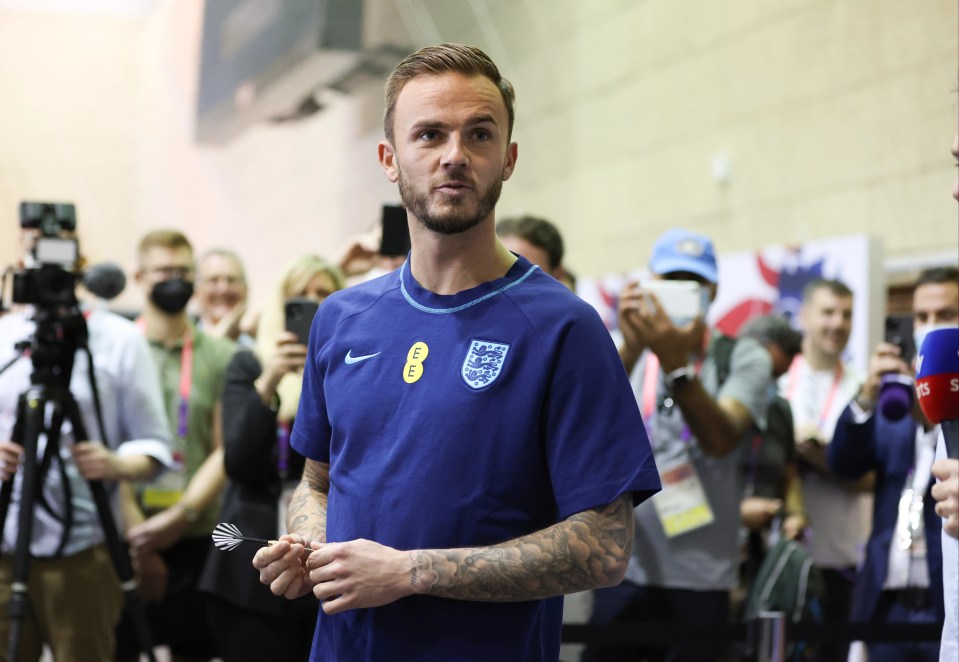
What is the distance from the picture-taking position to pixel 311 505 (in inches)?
73.5

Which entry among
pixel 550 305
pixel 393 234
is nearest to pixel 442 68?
A: pixel 550 305

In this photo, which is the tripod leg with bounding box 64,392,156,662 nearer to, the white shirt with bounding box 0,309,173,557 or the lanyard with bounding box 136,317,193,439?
the white shirt with bounding box 0,309,173,557

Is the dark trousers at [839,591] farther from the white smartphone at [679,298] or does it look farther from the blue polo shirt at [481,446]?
the blue polo shirt at [481,446]

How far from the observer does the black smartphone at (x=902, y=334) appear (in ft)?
11.1

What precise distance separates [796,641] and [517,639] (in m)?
1.52

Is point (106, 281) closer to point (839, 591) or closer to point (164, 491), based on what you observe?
point (164, 491)

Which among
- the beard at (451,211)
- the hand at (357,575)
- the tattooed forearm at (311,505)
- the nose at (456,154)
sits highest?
the nose at (456,154)

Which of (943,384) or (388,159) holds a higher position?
(388,159)

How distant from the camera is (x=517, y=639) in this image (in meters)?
1.63

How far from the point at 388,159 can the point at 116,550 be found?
5.26 feet

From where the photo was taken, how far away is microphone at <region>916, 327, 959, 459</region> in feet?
5.19

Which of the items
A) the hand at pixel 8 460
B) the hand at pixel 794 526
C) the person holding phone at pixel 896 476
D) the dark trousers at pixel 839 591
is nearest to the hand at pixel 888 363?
the person holding phone at pixel 896 476

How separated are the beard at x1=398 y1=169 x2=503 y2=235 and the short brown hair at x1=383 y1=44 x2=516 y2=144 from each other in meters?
0.10

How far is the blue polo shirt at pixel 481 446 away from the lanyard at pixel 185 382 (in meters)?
2.39
